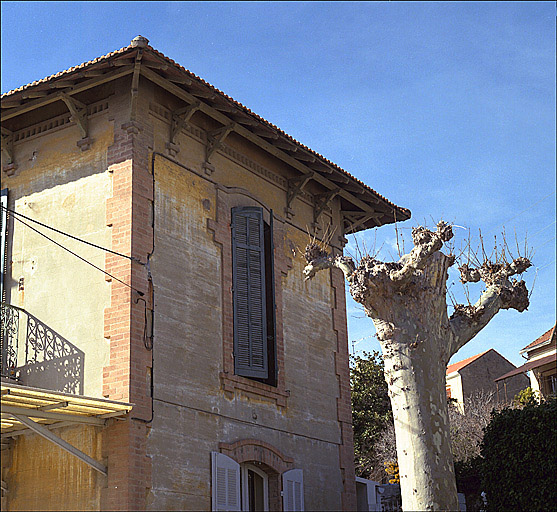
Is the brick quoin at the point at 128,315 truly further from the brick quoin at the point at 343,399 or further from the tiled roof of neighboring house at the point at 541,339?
the tiled roof of neighboring house at the point at 541,339

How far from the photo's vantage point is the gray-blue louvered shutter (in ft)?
42.2

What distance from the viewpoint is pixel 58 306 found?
11594 mm

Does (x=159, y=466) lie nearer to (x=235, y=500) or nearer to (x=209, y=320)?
(x=235, y=500)

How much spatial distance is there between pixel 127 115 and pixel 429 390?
592 cm

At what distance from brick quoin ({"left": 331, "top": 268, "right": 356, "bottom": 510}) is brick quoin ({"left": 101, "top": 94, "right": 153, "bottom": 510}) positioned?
4.89 meters

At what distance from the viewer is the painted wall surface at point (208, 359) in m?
11.1

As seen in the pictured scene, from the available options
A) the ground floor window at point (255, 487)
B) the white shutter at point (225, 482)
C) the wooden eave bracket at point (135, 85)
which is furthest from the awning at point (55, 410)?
the wooden eave bracket at point (135, 85)

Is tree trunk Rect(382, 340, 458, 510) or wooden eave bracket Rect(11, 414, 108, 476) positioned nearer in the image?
tree trunk Rect(382, 340, 458, 510)

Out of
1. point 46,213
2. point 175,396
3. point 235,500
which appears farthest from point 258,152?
point 235,500

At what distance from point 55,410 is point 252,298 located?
4261 mm

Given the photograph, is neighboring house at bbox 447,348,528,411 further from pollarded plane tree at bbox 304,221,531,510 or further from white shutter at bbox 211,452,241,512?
pollarded plane tree at bbox 304,221,531,510

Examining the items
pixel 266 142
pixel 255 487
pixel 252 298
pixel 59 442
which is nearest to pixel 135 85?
pixel 266 142

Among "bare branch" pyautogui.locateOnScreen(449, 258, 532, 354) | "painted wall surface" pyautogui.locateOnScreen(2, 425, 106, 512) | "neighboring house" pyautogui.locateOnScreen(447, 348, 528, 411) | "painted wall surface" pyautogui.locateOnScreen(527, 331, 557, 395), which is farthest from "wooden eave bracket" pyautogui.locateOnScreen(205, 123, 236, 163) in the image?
"neighboring house" pyautogui.locateOnScreen(447, 348, 528, 411)

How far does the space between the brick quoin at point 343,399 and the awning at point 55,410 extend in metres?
5.36
